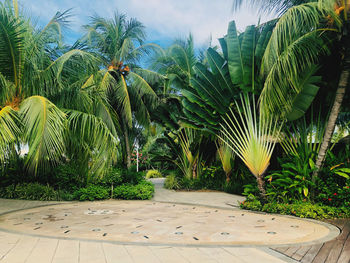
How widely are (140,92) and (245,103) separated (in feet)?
22.7

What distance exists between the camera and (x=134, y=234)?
5.21 m

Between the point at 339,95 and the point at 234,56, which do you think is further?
the point at 234,56

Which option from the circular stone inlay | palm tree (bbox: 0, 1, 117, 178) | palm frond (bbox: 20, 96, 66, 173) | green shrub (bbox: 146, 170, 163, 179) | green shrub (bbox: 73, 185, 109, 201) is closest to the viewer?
the circular stone inlay

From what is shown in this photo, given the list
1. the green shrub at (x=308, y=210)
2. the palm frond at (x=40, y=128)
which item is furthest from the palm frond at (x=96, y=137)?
the green shrub at (x=308, y=210)

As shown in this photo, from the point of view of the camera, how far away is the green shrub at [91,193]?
9.84 meters

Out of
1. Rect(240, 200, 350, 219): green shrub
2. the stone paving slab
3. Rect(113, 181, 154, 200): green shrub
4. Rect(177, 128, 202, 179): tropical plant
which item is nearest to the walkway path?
the stone paving slab

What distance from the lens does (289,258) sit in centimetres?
376

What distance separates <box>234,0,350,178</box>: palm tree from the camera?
6.21 meters

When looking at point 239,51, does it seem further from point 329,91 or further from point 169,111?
point 169,111

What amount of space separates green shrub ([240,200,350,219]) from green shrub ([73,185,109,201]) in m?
5.48

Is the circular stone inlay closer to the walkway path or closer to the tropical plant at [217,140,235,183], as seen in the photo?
the walkway path

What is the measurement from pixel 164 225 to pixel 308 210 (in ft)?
11.6

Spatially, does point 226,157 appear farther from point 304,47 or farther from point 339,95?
point 304,47

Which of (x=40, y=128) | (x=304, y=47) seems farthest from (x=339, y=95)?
(x=40, y=128)
